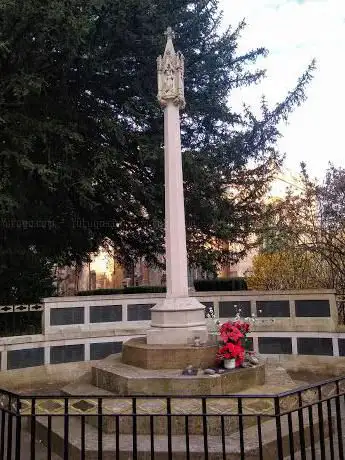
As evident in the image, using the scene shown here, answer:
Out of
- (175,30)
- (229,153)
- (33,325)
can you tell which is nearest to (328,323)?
(229,153)

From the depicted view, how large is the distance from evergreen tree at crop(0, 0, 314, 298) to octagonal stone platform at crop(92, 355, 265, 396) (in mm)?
5148

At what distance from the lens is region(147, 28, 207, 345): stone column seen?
7.46 metres

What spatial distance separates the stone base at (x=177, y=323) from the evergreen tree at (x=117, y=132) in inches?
173

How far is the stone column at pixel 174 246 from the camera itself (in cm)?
746

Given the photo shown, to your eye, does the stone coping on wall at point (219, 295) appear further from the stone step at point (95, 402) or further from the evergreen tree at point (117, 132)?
the stone step at point (95, 402)

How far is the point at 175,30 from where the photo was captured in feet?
44.0

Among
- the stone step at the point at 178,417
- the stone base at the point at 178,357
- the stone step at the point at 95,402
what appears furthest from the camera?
the stone base at the point at 178,357

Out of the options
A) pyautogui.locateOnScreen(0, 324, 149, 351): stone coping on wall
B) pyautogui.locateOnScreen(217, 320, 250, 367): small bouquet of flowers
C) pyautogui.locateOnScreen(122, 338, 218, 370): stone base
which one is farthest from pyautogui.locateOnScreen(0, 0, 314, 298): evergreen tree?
pyautogui.locateOnScreen(217, 320, 250, 367): small bouquet of flowers

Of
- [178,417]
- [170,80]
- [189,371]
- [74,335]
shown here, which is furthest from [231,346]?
[74,335]

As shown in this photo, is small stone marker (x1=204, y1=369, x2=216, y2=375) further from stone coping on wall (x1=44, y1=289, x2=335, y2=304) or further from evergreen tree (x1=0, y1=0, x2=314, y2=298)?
evergreen tree (x1=0, y1=0, x2=314, y2=298)

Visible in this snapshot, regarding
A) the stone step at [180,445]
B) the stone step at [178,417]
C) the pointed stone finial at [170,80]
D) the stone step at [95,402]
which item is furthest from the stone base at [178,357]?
the pointed stone finial at [170,80]

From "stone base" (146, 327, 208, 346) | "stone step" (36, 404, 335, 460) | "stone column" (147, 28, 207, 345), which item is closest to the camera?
"stone step" (36, 404, 335, 460)

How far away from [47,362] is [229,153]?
806 centimetres

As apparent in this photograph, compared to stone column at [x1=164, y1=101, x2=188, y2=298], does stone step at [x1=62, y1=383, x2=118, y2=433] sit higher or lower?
lower
